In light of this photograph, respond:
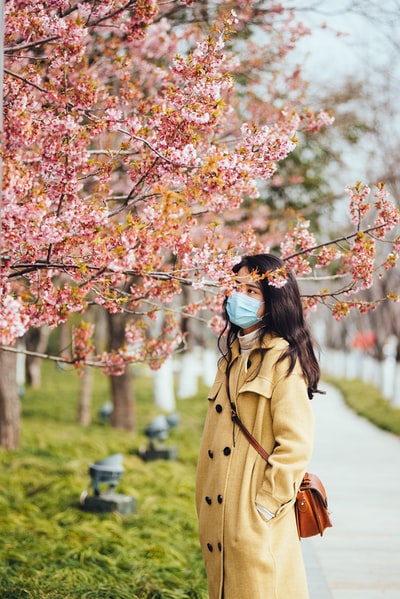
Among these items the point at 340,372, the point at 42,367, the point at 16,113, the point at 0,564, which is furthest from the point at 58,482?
the point at 340,372

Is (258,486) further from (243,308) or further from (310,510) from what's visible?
(243,308)

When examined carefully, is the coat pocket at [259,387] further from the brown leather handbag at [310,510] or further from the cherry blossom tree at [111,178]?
the cherry blossom tree at [111,178]

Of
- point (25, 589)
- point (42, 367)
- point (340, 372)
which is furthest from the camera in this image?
point (340, 372)

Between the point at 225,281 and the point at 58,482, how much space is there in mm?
4946

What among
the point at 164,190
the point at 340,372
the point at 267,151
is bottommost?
the point at 340,372

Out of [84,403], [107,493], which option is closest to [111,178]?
[107,493]

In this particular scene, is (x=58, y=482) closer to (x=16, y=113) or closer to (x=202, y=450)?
(x=202, y=450)

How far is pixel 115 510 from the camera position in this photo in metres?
6.58

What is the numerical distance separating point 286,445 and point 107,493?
163 inches

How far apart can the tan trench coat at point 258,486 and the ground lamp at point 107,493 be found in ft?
11.0

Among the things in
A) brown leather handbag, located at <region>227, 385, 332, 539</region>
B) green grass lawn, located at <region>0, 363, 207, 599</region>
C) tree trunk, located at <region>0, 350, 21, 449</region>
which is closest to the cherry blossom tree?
brown leather handbag, located at <region>227, 385, 332, 539</region>

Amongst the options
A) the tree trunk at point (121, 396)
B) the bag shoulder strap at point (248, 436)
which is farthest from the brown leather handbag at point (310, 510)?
the tree trunk at point (121, 396)

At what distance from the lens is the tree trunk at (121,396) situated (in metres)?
11.6

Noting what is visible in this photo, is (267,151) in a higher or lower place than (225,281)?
higher
